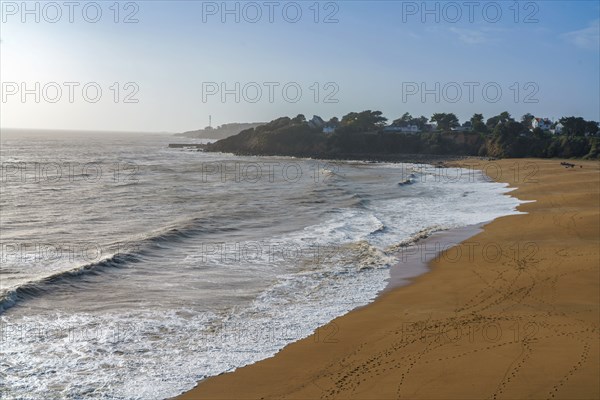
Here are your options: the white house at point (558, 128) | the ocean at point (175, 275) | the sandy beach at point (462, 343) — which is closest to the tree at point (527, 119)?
the white house at point (558, 128)

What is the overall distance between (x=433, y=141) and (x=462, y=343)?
314 feet

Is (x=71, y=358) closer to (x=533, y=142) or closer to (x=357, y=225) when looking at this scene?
(x=357, y=225)

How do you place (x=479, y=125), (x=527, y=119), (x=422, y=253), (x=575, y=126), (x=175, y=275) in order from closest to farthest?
(x=175, y=275) → (x=422, y=253) → (x=575, y=126) → (x=479, y=125) → (x=527, y=119)

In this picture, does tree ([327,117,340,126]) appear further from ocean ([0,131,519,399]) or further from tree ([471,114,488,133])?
ocean ([0,131,519,399])

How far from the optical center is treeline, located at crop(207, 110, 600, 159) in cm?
8605

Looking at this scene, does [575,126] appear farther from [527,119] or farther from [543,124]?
[527,119]

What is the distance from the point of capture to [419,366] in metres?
9.94

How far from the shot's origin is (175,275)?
17.0m

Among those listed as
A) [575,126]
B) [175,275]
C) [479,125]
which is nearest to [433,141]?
[479,125]

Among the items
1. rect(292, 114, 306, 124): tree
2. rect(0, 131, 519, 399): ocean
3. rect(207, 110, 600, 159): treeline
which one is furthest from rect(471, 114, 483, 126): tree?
rect(0, 131, 519, 399): ocean

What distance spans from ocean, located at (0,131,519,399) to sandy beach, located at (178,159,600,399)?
0.75 metres

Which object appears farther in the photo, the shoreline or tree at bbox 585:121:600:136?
tree at bbox 585:121:600:136

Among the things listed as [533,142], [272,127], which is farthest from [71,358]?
[272,127]

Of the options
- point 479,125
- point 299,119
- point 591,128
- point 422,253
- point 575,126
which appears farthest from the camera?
point 299,119
